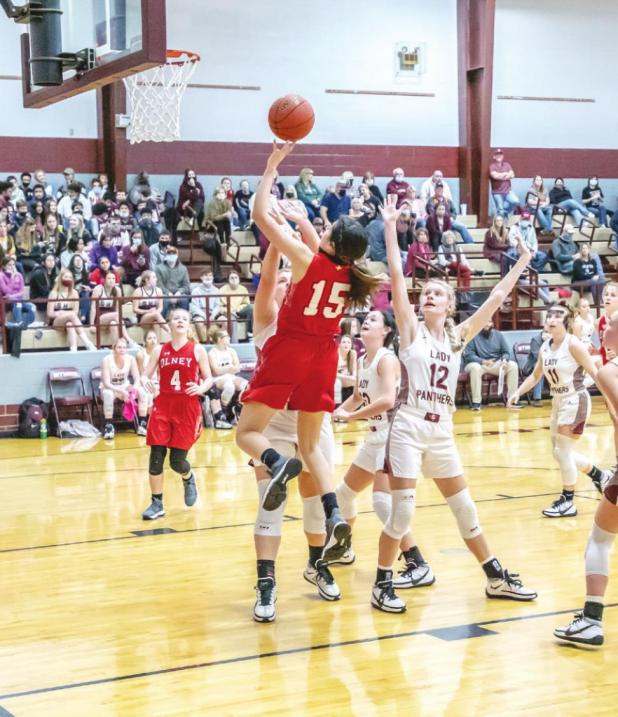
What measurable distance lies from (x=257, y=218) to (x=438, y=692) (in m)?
2.33

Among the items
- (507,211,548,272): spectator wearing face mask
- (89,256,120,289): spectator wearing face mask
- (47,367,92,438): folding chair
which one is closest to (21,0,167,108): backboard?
(47,367,92,438): folding chair

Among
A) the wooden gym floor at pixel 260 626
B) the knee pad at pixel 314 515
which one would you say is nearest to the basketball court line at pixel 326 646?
the wooden gym floor at pixel 260 626

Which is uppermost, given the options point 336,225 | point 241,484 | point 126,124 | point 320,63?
point 320,63

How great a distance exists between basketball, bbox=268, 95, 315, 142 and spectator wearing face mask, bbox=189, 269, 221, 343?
9794mm

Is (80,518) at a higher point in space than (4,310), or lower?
lower

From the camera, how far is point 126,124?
64.2 ft

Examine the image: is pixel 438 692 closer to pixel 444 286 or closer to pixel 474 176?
pixel 444 286

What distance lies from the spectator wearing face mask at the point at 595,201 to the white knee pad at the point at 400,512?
18.0 metres

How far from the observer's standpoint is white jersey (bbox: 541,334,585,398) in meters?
8.80

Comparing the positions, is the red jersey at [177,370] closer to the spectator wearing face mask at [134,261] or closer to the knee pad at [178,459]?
the knee pad at [178,459]

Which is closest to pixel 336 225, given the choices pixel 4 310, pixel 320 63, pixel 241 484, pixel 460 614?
pixel 460 614

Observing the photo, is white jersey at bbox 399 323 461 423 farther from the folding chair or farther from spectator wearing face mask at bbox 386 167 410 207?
spectator wearing face mask at bbox 386 167 410 207

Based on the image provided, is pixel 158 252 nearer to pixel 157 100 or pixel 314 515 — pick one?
pixel 157 100

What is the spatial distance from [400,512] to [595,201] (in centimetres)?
1827
